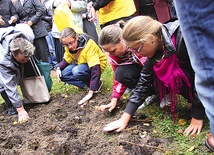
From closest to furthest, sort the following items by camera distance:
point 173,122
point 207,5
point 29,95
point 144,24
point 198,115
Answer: point 207,5
point 144,24
point 198,115
point 173,122
point 29,95

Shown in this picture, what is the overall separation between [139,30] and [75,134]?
1.18 metres

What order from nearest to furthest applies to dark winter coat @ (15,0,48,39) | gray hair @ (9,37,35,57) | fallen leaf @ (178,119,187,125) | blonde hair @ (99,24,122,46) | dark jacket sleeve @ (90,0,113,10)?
fallen leaf @ (178,119,187,125) < blonde hair @ (99,24,122,46) < gray hair @ (9,37,35,57) < dark jacket sleeve @ (90,0,113,10) < dark winter coat @ (15,0,48,39)

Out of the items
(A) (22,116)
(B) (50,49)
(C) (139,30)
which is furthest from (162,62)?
(B) (50,49)

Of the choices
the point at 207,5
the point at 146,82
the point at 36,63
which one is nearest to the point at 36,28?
the point at 36,63

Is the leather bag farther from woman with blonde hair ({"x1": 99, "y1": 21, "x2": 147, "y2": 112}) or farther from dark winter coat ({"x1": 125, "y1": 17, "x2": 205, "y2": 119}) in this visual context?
dark winter coat ({"x1": 125, "y1": 17, "x2": 205, "y2": 119})

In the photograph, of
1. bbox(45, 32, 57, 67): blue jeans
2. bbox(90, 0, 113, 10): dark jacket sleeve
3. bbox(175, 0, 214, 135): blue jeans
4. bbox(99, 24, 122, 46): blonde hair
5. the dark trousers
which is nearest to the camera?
bbox(175, 0, 214, 135): blue jeans

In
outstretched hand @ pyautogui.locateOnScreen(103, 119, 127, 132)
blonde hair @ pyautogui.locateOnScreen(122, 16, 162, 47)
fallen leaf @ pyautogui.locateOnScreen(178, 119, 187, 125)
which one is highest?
blonde hair @ pyautogui.locateOnScreen(122, 16, 162, 47)

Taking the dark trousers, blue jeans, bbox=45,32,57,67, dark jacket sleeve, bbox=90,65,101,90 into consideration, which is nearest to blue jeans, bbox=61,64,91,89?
dark jacket sleeve, bbox=90,65,101,90

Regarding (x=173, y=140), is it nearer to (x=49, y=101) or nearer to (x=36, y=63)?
(x=49, y=101)

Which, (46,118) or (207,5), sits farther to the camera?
(46,118)

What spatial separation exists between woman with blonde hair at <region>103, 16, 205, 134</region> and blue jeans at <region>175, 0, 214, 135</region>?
118cm

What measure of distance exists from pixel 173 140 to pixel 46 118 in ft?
4.78

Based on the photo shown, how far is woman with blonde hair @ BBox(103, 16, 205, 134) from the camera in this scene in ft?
6.08

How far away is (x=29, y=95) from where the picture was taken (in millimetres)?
3584
